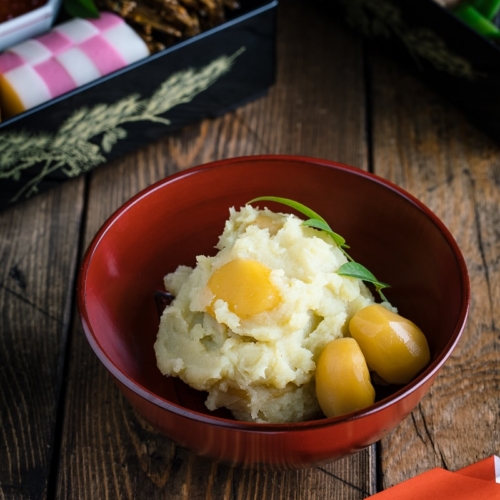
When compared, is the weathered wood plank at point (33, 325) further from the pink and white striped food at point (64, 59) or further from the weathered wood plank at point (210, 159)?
the pink and white striped food at point (64, 59)

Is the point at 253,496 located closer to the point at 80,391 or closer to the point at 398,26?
the point at 80,391

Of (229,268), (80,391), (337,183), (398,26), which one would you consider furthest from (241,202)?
(398,26)

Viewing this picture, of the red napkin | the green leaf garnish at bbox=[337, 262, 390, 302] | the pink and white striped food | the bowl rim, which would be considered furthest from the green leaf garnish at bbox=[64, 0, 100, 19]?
the red napkin

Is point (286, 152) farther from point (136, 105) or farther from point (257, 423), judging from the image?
point (257, 423)

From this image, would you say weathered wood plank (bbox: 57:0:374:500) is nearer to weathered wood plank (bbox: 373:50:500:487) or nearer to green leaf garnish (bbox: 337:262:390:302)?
weathered wood plank (bbox: 373:50:500:487)

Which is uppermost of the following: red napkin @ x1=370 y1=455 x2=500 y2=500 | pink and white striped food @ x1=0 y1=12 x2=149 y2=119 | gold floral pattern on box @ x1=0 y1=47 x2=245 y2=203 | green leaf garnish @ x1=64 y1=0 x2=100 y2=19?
→ green leaf garnish @ x1=64 y1=0 x2=100 y2=19

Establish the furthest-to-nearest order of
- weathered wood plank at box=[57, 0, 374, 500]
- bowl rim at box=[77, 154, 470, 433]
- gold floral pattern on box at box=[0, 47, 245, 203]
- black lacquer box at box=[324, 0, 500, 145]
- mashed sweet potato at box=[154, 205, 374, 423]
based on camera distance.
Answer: black lacquer box at box=[324, 0, 500, 145]
gold floral pattern on box at box=[0, 47, 245, 203]
weathered wood plank at box=[57, 0, 374, 500]
mashed sweet potato at box=[154, 205, 374, 423]
bowl rim at box=[77, 154, 470, 433]

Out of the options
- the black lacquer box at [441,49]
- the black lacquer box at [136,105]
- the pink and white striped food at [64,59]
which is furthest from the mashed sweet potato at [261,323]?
the black lacquer box at [441,49]
